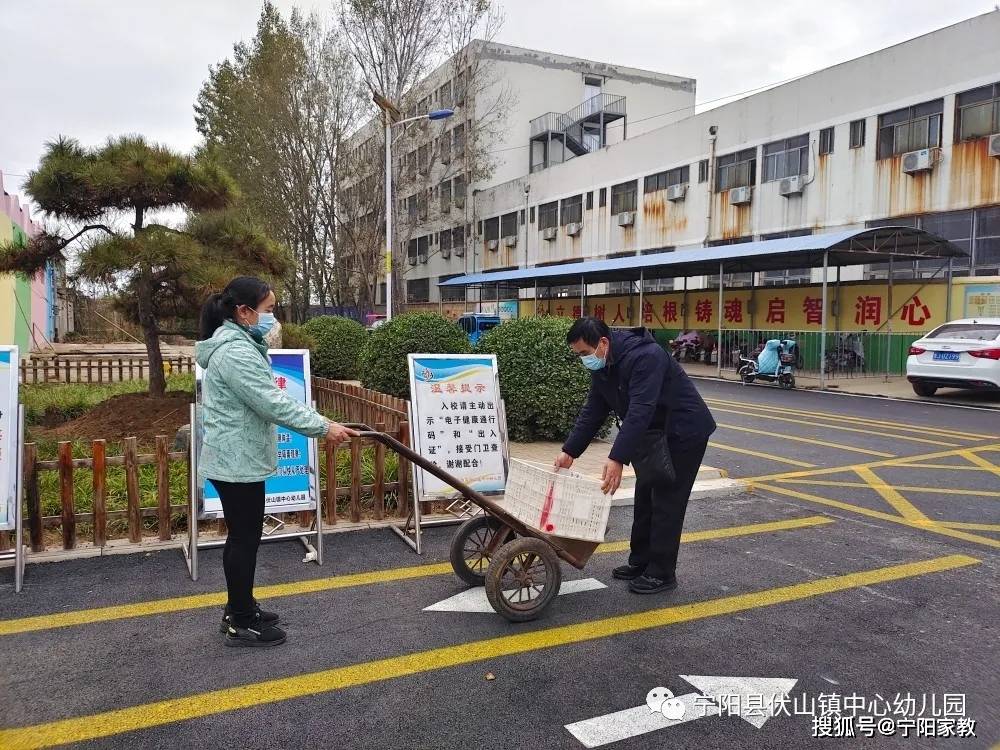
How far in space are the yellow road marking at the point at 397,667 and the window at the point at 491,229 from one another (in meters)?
37.3

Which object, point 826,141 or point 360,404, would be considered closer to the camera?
point 360,404

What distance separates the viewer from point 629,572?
173 inches

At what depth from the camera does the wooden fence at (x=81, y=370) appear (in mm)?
13602

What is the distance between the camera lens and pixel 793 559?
188 inches

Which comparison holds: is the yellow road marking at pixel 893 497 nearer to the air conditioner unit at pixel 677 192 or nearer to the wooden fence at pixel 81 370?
the wooden fence at pixel 81 370

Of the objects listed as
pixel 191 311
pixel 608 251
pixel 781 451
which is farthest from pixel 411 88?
pixel 781 451

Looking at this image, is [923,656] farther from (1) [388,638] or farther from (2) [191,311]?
(2) [191,311]

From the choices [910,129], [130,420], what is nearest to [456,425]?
[130,420]

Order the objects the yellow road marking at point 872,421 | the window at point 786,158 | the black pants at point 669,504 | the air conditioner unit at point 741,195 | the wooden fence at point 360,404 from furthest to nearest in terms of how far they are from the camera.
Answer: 1. the air conditioner unit at point 741,195
2. the window at point 786,158
3. the yellow road marking at point 872,421
4. the wooden fence at point 360,404
5. the black pants at point 669,504

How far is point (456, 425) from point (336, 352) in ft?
28.5

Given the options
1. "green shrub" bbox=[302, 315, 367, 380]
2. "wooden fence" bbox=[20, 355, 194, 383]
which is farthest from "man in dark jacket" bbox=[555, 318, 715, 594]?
"wooden fence" bbox=[20, 355, 194, 383]

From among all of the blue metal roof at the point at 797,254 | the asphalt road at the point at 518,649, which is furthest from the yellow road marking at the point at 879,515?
the blue metal roof at the point at 797,254

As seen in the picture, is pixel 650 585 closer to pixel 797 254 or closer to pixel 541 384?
pixel 541 384

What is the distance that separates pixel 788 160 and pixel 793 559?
22.4m
